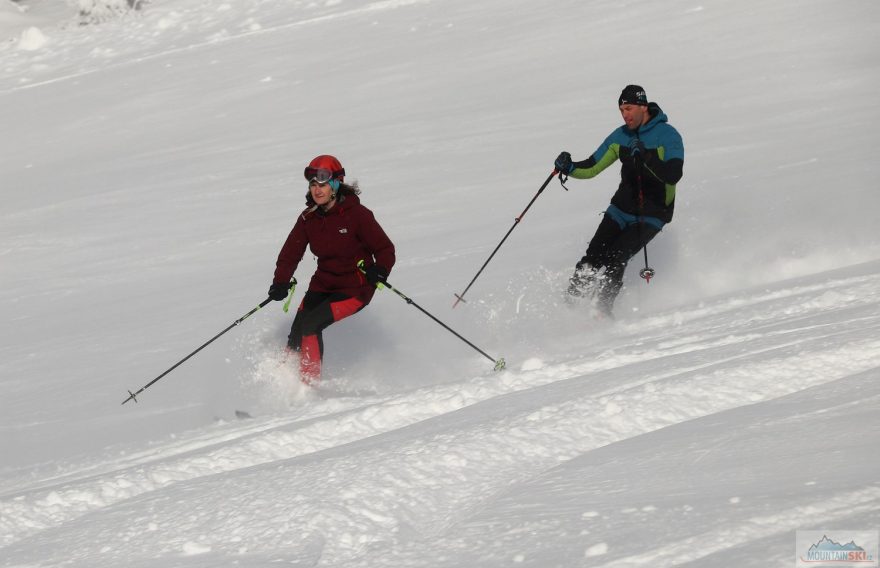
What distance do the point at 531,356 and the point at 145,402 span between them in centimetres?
317

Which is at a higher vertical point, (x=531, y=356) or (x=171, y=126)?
(x=171, y=126)

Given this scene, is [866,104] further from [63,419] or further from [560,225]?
[63,419]

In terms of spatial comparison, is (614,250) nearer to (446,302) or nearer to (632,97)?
(632,97)

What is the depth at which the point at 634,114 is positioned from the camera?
284 inches

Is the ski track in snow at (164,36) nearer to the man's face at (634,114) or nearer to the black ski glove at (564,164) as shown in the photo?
the black ski glove at (564,164)

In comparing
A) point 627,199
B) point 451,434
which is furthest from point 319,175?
point 627,199

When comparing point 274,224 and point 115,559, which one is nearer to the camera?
point 115,559

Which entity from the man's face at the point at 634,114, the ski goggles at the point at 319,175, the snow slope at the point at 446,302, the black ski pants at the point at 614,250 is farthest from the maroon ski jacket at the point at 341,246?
the man's face at the point at 634,114

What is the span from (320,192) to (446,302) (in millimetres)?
2769

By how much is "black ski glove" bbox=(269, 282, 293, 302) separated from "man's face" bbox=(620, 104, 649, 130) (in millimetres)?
2764

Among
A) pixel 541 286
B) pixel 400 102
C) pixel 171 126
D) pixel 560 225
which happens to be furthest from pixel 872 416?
pixel 171 126

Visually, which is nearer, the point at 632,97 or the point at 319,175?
the point at 319,175

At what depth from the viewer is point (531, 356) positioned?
7.10m

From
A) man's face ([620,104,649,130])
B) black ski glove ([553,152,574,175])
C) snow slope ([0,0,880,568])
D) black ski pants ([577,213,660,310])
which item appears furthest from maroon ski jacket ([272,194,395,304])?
man's face ([620,104,649,130])
